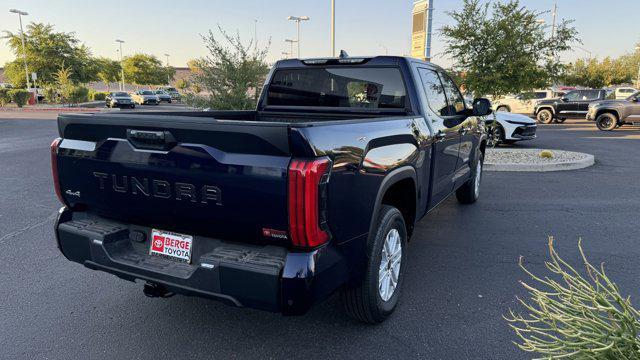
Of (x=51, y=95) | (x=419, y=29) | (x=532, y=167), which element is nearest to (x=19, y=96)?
(x=51, y=95)

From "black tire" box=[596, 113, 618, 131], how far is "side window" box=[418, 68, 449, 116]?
17.7 meters

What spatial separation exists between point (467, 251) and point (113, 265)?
3478 millimetres

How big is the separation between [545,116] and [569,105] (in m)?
1.40

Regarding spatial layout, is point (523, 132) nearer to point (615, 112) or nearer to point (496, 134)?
point (496, 134)

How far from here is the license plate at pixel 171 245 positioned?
2.70 m

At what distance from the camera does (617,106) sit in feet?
60.5

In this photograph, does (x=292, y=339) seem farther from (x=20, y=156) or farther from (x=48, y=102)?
(x=48, y=102)

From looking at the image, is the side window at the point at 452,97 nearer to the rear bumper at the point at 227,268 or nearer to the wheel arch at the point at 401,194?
the wheel arch at the point at 401,194

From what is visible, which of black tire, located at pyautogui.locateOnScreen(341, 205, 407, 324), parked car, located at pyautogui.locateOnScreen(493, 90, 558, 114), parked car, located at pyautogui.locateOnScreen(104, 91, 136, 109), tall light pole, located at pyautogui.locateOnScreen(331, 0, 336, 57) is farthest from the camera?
parked car, located at pyautogui.locateOnScreen(104, 91, 136, 109)

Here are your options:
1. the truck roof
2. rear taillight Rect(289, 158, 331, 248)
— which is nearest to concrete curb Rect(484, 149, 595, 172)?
the truck roof

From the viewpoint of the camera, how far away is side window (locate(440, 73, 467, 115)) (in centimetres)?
500

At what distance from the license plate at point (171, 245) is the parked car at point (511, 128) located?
11452 millimetres

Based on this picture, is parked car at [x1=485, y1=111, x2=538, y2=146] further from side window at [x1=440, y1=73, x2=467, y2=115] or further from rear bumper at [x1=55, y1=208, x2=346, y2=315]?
rear bumper at [x1=55, y1=208, x2=346, y2=315]

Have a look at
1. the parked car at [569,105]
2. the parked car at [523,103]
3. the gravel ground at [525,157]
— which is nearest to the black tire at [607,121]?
the parked car at [569,105]
